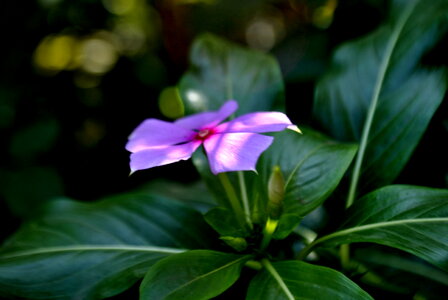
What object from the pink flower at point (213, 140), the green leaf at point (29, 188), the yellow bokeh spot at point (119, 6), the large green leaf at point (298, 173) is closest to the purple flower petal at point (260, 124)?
the pink flower at point (213, 140)

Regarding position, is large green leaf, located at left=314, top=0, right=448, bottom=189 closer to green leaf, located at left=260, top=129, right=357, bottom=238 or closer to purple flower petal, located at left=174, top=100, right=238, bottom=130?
green leaf, located at left=260, top=129, right=357, bottom=238

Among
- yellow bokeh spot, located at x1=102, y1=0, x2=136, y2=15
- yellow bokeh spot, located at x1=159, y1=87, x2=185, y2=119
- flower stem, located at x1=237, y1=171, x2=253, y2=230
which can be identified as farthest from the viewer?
yellow bokeh spot, located at x1=102, y1=0, x2=136, y2=15

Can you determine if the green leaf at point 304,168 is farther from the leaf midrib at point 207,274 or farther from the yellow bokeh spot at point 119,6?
the yellow bokeh spot at point 119,6

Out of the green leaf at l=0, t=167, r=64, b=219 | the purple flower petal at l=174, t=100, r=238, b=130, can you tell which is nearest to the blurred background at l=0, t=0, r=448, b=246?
the green leaf at l=0, t=167, r=64, b=219

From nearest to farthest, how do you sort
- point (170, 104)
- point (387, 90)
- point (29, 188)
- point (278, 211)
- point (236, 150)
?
point (236, 150) < point (278, 211) < point (387, 90) < point (29, 188) < point (170, 104)

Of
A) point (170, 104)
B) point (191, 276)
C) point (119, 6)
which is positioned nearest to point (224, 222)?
point (191, 276)

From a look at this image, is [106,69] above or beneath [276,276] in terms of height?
above

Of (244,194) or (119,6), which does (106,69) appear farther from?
(244,194)
